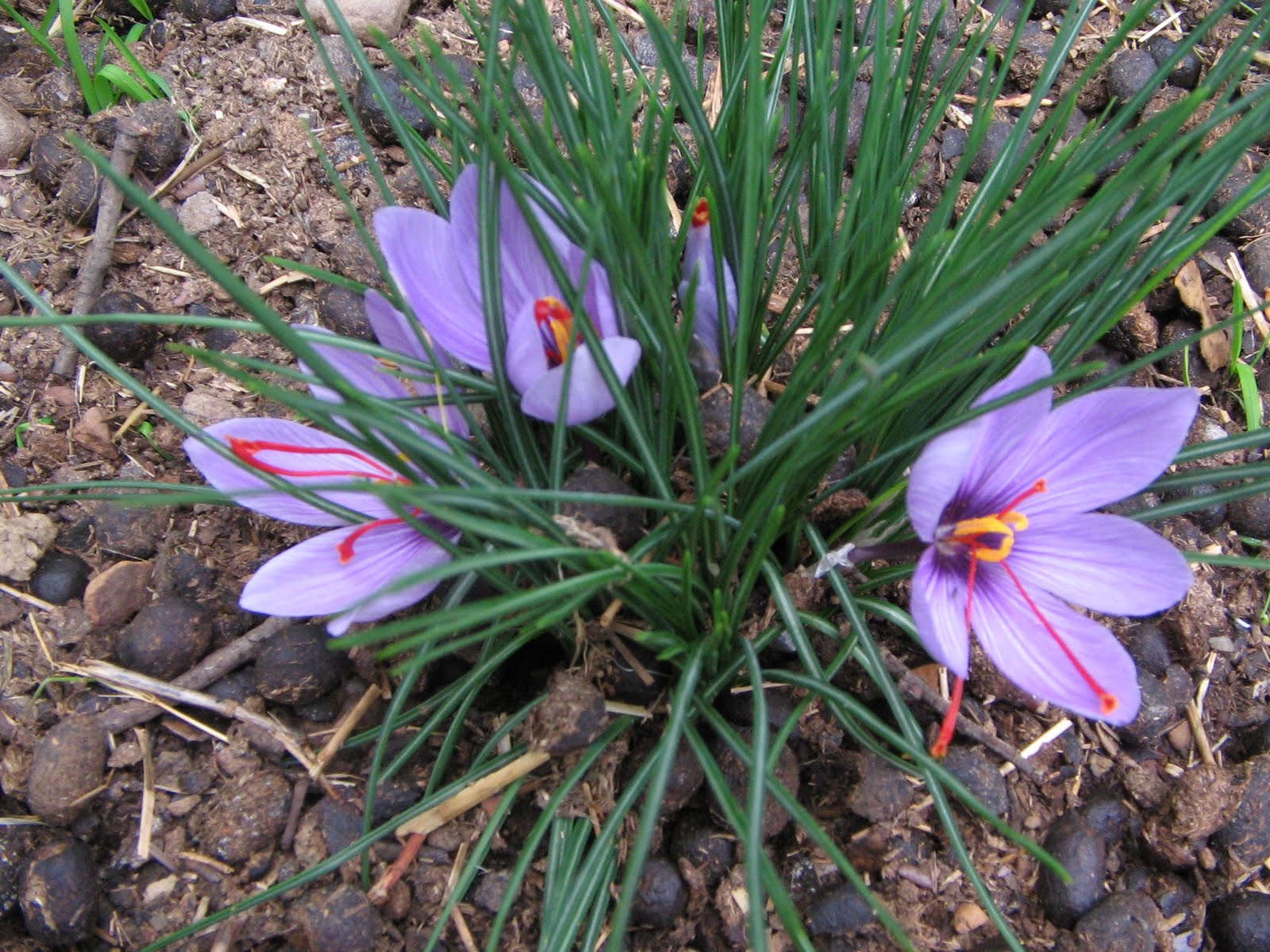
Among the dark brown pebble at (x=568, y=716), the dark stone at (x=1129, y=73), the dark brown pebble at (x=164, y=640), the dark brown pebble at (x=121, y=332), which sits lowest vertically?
the dark brown pebble at (x=164, y=640)

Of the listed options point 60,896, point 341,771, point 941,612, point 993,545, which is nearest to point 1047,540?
point 993,545

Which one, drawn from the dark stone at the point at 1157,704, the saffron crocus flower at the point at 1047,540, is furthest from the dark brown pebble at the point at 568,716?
the dark stone at the point at 1157,704

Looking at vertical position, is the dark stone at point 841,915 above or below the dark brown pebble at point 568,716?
below

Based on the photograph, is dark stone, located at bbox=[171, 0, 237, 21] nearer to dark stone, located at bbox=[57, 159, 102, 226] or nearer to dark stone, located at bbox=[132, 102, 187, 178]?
dark stone, located at bbox=[132, 102, 187, 178]

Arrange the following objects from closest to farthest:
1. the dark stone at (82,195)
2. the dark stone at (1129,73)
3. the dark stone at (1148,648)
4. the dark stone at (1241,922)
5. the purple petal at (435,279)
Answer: the purple petal at (435,279) → the dark stone at (1241,922) → the dark stone at (1148,648) → the dark stone at (82,195) → the dark stone at (1129,73)

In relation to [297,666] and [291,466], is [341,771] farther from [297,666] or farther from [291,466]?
[291,466]

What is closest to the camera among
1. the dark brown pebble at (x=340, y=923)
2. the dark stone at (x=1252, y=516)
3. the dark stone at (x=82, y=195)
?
the dark brown pebble at (x=340, y=923)

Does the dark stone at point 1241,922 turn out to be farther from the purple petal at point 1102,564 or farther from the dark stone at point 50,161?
the dark stone at point 50,161

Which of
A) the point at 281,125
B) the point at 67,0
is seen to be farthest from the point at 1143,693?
the point at 67,0
